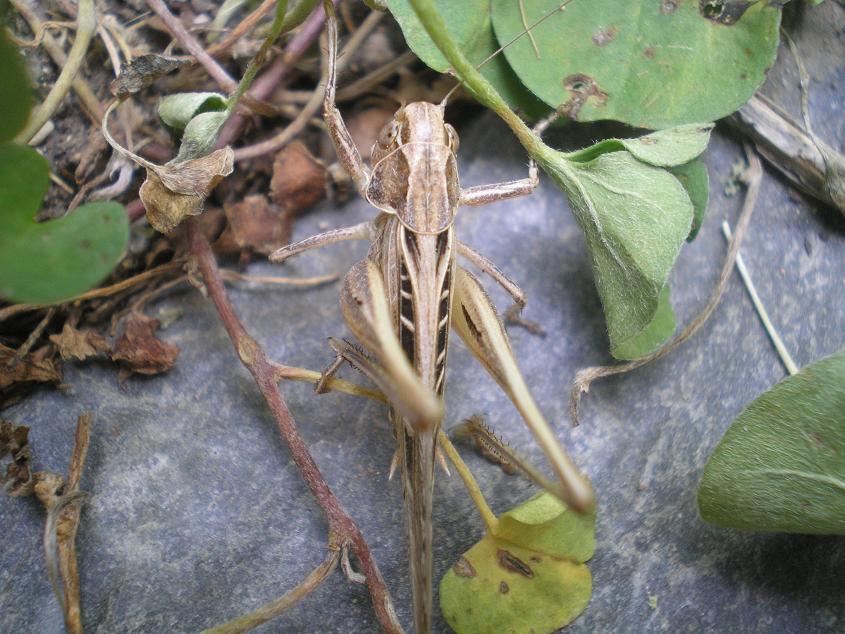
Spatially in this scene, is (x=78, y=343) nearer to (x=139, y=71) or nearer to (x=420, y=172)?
Result: (x=139, y=71)

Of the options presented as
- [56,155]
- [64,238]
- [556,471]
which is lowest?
[556,471]

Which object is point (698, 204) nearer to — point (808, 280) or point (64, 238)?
point (808, 280)

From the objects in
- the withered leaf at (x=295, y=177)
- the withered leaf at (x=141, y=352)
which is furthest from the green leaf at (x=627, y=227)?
the withered leaf at (x=141, y=352)

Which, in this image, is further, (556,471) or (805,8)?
(805,8)

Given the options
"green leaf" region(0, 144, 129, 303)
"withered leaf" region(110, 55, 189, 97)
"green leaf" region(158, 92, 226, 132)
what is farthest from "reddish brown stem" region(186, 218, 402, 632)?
"green leaf" region(0, 144, 129, 303)

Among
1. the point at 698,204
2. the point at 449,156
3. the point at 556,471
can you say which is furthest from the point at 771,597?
the point at 449,156

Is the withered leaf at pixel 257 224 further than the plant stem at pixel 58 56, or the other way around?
the withered leaf at pixel 257 224

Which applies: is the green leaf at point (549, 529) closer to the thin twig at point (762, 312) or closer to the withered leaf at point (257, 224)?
the thin twig at point (762, 312)
